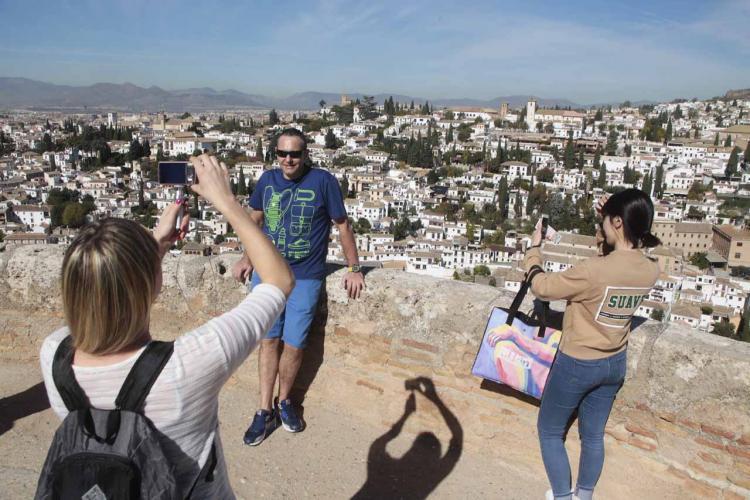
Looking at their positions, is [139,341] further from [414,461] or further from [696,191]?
[696,191]

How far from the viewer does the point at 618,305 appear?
1.48m

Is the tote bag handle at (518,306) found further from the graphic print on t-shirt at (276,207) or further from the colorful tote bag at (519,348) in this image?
the graphic print on t-shirt at (276,207)

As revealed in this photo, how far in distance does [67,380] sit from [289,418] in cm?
143

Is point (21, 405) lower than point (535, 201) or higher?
higher

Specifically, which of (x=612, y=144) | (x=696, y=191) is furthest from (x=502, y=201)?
(x=612, y=144)

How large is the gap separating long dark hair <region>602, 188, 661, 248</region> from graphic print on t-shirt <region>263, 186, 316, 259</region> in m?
1.03

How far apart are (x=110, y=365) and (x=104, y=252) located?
0.55 feet

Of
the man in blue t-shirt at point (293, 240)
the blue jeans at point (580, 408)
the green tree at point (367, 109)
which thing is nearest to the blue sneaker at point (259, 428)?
the man in blue t-shirt at point (293, 240)

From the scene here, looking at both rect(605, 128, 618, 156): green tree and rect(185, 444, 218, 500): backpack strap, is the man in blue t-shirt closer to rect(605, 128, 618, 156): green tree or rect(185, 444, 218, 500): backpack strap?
rect(185, 444, 218, 500): backpack strap

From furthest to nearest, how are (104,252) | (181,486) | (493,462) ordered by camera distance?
1. (493,462)
2. (181,486)
3. (104,252)

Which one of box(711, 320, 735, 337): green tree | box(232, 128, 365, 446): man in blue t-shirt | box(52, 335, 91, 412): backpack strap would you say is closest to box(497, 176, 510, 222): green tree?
box(711, 320, 735, 337): green tree

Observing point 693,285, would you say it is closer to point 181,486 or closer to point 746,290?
point 746,290

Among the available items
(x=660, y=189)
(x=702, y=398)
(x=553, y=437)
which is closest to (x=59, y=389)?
(x=553, y=437)

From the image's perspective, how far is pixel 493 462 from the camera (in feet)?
6.69
